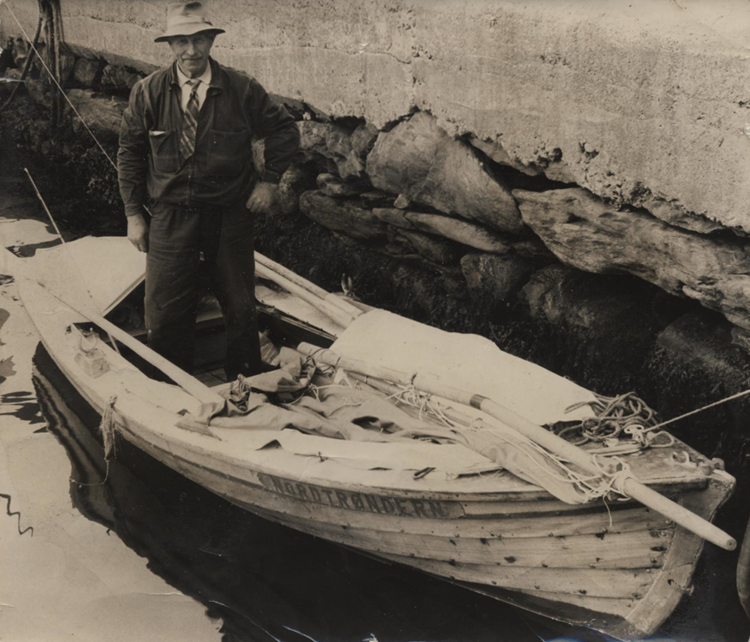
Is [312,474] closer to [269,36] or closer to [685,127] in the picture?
[685,127]

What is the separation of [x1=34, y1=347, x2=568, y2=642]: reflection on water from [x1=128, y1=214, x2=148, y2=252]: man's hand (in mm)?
1152

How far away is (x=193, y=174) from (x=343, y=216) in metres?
2.22

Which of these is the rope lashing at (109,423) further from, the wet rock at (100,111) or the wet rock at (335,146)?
the wet rock at (100,111)

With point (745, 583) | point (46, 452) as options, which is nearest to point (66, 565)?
point (46, 452)

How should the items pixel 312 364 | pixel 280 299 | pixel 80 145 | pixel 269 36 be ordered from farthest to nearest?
pixel 80 145
pixel 269 36
pixel 280 299
pixel 312 364

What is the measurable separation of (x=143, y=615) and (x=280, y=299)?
6.93 feet

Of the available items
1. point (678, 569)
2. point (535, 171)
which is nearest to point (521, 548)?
point (678, 569)

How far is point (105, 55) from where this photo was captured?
777 centimetres

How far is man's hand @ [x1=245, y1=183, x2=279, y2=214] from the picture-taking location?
404 centimetres

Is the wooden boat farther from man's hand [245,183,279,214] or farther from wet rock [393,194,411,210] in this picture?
wet rock [393,194,411,210]

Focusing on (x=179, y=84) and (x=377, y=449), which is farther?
(x=179, y=84)

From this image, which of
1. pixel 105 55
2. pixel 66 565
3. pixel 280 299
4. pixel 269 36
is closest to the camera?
pixel 66 565

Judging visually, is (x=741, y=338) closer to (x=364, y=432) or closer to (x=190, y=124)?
(x=364, y=432)

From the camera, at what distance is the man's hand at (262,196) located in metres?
4.04
